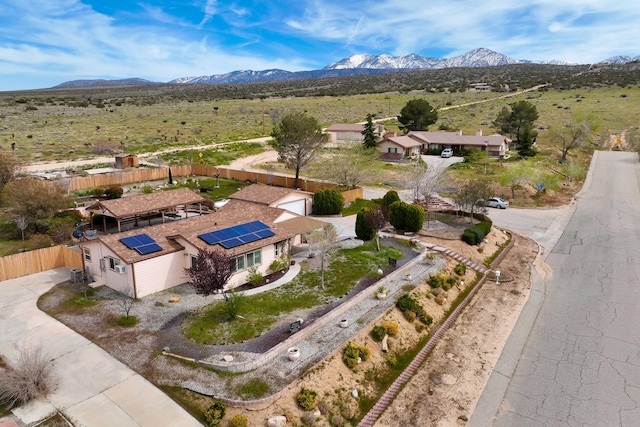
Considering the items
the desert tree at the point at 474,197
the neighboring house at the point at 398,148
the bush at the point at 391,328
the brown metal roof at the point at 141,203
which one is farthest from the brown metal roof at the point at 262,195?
the neighboring house at the point at 398,148

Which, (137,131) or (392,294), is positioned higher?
(137,131)

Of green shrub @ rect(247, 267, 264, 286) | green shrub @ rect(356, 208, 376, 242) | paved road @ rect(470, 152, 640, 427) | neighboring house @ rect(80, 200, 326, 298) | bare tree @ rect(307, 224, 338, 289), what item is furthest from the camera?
green shrub @ rect(356, 208, 376, 242)

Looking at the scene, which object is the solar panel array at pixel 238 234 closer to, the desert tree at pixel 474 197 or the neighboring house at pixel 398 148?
the desert tree at pixel 474 197

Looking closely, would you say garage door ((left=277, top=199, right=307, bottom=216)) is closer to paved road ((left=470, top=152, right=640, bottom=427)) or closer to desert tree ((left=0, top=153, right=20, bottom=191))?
paved road ((left=470, top=152, right=640, bottom=427))

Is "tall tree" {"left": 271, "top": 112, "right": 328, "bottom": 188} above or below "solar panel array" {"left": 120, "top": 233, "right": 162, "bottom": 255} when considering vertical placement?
above

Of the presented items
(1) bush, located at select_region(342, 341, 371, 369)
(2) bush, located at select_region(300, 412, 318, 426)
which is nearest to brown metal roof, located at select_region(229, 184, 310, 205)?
(1) bush, located at select_region(342, 341, 371, 369)

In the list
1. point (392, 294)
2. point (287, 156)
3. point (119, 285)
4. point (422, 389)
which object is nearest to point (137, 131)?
point (287, 156)

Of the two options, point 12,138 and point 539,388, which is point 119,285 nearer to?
point 539,388
